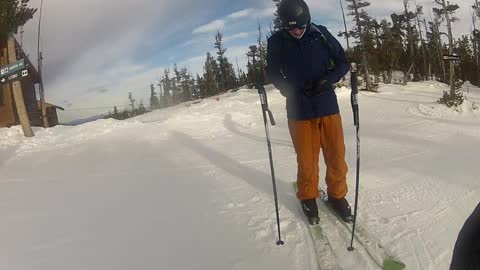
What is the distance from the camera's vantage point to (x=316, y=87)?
3.97 m

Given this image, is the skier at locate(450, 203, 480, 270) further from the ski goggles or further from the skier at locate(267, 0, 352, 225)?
the ski goggles

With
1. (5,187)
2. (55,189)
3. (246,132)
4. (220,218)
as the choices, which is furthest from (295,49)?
(246,132)

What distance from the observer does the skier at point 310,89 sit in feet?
13.0

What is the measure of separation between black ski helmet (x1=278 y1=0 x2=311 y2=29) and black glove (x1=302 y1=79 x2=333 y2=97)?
559 millimetres

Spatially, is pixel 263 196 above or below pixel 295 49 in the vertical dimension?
below

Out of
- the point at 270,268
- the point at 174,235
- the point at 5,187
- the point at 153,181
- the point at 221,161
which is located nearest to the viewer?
the point at 270,268

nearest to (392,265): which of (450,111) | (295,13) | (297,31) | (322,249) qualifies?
(322,249)

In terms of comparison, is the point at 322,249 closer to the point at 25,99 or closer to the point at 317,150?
the point at 317,150

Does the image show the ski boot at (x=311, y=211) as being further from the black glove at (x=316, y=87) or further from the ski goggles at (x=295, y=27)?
the ski goggles at (x=295, y=27)

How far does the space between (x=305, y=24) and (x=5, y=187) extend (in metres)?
6.64

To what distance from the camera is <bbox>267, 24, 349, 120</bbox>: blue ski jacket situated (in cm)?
396

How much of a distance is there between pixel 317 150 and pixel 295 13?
4.48 feet

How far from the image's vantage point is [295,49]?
397 centimetres

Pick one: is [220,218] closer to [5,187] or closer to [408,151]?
[408,151]
